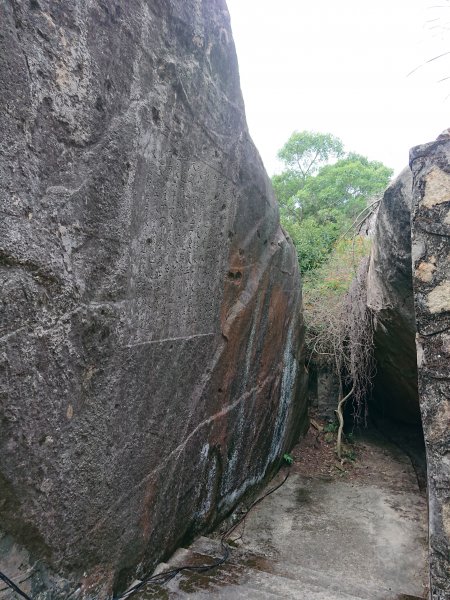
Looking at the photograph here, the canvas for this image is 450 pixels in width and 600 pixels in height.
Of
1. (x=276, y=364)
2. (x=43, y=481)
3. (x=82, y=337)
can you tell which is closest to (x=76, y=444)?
(x=43, y=481)

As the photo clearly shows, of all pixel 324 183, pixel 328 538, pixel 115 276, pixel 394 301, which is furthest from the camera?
pixel 324 183

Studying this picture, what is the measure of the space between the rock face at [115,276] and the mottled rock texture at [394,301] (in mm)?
1110

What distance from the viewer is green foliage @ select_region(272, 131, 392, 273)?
49.5 feet

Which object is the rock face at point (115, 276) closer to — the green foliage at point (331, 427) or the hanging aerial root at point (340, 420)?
the hanging aerial root at point (340, 420)

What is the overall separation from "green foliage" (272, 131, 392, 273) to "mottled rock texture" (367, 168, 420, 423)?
5.55m

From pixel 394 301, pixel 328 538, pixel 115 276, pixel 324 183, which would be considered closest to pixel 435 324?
pixel 115 276

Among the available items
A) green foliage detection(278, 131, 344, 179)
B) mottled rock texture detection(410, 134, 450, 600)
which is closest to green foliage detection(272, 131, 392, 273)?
green foliage detection(278, 131, 344, 179)

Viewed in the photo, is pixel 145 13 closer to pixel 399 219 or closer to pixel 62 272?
pixel 62 272

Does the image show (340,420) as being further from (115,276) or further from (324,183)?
(324,183)

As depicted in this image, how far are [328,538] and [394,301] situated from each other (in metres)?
1.93

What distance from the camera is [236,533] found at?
3.48m

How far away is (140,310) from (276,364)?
2282 mm

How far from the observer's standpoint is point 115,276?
1.96 meters

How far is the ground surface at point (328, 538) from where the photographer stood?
7.16ft
